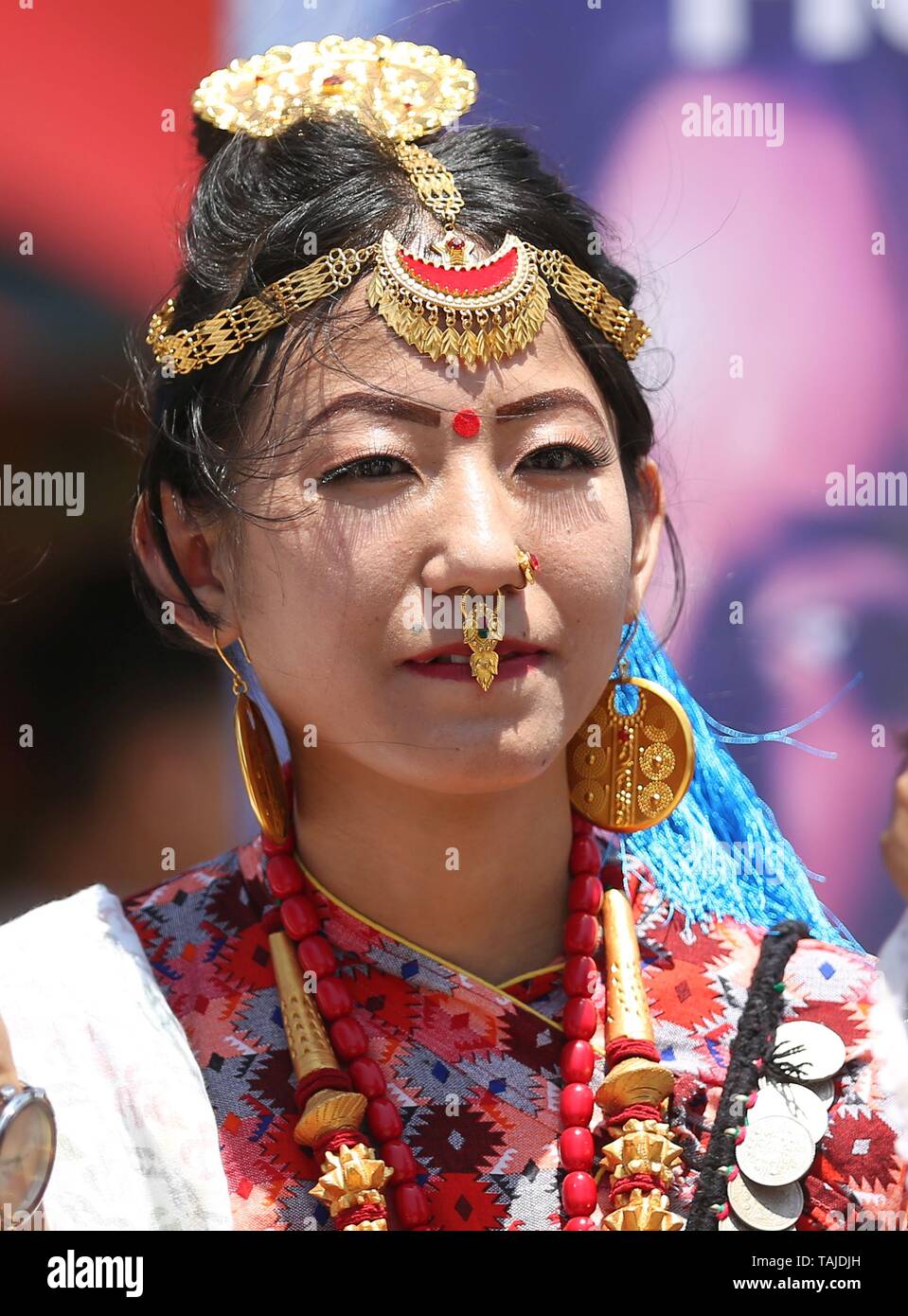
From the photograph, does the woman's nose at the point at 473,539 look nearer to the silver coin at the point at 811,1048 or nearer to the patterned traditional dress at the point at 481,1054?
the patterned traditional dress at the point at 481,1054

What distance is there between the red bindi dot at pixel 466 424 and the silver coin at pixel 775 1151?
97 centimetres

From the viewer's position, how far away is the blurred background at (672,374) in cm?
349

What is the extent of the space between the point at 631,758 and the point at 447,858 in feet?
1.05

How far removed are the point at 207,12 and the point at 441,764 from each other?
2084mm

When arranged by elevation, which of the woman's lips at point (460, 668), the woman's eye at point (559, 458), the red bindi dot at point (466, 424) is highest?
the red bindi dot at point (466, 424)

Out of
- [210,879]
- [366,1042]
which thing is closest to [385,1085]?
[366,1042]

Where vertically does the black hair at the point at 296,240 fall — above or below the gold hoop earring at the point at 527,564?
above

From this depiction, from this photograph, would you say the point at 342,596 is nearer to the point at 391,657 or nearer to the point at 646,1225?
the point at 391,657

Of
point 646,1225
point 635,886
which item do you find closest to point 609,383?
point 635,886

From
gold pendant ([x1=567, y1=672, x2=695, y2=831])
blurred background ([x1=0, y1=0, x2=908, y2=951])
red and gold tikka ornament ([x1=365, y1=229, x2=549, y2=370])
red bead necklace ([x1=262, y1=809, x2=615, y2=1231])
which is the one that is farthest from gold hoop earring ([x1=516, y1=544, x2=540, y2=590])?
blurred background ([x1=0, y1=0, x2=908, y2=951])

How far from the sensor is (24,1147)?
1.89 m

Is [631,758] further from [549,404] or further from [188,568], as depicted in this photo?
[188,568]

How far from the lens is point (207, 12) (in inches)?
136

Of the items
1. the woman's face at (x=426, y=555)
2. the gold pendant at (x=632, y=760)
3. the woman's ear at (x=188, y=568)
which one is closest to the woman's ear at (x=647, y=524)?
the gold pendant at (x=632, y=760)
